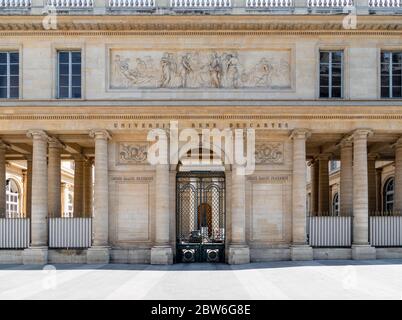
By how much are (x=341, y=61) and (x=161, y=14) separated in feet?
28.9

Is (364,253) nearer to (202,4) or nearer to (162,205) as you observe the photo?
(162,205)

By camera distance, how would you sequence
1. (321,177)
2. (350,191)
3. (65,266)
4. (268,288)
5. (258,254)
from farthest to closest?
1. (321,177)
2. (350,191)
3. (258,254)
4. (65,266)
5. (268,288)

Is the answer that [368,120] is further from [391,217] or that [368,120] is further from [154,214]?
[154,214]

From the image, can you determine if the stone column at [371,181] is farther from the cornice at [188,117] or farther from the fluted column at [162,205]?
the fluted column at [162,205]

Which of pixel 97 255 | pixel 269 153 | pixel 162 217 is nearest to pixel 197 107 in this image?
pixel 269 153

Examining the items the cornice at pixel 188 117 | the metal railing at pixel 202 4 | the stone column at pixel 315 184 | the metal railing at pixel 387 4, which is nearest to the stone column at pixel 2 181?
the cornice at pixel 188 117

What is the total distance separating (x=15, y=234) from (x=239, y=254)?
34.7 ft

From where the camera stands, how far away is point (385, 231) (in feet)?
77.7

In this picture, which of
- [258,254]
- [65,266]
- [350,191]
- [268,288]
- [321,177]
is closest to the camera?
[268,288]

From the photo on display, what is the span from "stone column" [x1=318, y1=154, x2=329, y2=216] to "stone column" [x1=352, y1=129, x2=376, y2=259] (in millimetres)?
5991

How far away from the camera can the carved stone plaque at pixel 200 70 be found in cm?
2356

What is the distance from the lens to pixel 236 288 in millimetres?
15453

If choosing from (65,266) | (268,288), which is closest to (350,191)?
(268,288)

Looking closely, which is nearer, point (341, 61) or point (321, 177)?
point (341, 61)
